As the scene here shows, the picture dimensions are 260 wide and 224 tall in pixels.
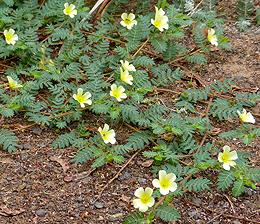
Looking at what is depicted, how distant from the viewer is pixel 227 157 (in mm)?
2850

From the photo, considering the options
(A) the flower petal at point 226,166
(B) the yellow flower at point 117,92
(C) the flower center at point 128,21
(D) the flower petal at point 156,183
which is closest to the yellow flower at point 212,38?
(C) the flower center at point 128,21

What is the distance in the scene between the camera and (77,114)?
314cm

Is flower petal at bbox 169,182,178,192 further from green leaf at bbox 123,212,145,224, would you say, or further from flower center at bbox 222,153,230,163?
flower center at bbox 222,153,230,163

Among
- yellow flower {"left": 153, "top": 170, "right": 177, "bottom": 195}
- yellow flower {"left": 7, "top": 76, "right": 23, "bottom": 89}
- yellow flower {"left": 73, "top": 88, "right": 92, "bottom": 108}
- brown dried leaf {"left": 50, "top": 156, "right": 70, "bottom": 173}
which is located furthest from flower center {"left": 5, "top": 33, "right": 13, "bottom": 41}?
yellow flower {"left": 153, "top": 170, "right": 177, "bottom": 195}

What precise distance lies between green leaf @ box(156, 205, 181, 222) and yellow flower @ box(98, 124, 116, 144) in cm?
49

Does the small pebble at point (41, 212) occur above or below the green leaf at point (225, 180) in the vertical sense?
above

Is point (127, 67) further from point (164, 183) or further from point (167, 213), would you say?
point (167, 213)

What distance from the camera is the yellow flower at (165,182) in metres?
2.66

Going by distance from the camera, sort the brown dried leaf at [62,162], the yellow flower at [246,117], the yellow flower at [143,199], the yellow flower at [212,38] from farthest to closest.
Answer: the yellow flower at [212,38] < the yellow flower at [246,117] < the brown dried leaf at [62,162] < the yellow flower at [143,199]

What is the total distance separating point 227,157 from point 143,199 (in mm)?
503

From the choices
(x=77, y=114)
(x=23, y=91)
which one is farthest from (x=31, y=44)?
(x=77, y=114)

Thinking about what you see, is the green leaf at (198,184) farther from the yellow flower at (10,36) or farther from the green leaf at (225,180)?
the yellow flower at (10,36)

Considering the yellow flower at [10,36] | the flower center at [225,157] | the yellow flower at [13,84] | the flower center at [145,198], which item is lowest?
the flower center at [225,157]

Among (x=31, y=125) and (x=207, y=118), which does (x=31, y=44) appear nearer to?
(x=31, y=125)
